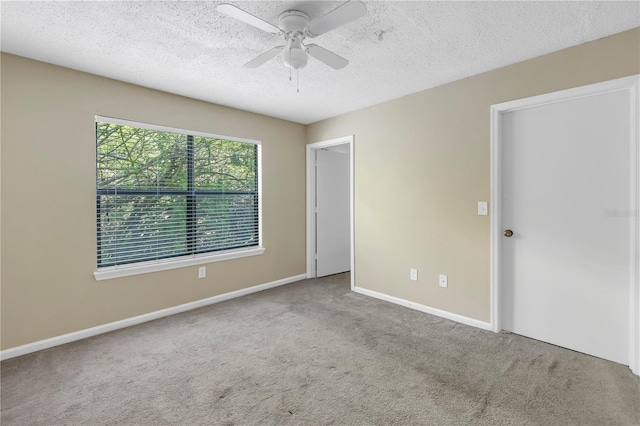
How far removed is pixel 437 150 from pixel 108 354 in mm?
3629

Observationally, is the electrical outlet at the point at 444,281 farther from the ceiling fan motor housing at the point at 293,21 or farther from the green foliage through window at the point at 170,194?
the ceiling fan motor housing at the point at 293,21

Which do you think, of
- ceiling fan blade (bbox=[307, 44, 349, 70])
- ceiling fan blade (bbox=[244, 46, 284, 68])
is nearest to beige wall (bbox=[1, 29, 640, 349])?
ceiling fan blade (bbox=[307, 44, 349, 70])

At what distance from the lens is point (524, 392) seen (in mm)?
2027

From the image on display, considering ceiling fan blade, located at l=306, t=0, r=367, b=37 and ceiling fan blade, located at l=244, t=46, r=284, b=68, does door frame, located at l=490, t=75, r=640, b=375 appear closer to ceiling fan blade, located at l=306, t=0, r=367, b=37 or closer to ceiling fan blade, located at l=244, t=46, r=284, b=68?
ceiling fan blade, located at l=306, t=0, r=367, b=37

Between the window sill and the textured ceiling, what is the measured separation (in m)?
1.88

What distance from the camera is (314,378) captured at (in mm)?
2211

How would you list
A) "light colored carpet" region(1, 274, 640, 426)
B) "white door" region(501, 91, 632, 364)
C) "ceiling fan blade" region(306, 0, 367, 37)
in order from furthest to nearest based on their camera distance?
1. "white door" region(501, 91, 632, 364)
2. "light colored carpet" region(1, 274, 640, 426)
3. "ceiling fan blade" region(306, 0, 367, 37)

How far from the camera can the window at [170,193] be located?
3066 millimetres

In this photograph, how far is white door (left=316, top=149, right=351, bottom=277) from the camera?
5004 millimetres

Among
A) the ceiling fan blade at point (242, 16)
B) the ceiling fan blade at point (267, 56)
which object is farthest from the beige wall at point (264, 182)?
the ceiling fan blade at point (242, 16)

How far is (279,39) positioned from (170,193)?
2.08m

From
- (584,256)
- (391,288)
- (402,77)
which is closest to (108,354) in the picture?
(391,288)

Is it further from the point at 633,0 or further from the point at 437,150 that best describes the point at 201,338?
the point at 633,0

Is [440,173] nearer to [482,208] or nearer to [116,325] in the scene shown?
[482,208]
